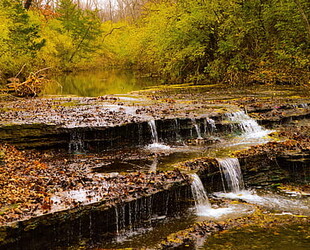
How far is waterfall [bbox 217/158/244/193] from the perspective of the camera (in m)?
7.14

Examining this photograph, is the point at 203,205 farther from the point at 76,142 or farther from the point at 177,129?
the point at 76,142

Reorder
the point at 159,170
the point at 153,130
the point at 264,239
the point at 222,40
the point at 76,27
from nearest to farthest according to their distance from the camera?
the point at 264,239 → the point at 159,170 → the point at 153,130 → the point at 222,40 → the point at 76,27

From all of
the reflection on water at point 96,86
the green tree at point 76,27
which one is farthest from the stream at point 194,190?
the green tree at point 76,27

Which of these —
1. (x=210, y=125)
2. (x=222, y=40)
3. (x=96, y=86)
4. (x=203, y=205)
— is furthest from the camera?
(x=96, y=86)

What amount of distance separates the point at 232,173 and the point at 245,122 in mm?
3465

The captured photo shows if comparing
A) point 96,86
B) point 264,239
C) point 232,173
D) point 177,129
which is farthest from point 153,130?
point 96,86

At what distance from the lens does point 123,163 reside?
7.49m

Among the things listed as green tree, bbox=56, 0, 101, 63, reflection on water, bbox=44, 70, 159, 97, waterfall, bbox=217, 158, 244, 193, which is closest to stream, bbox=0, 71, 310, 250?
waterfall, bbox=217, 158, 244, 193

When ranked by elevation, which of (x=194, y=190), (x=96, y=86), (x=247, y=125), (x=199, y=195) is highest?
(x=96, y=86)

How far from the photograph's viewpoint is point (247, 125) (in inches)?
404

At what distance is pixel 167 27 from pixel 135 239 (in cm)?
1792

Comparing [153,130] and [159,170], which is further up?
[153,130]

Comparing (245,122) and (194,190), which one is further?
(245,122)

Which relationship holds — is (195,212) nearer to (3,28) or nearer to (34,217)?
(34,217)
